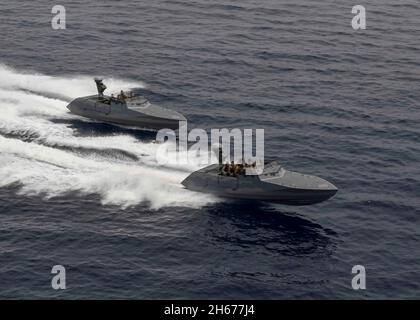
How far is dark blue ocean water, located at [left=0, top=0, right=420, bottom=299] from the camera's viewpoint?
204 feet

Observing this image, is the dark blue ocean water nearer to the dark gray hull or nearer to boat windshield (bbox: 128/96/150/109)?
the dark gray hull

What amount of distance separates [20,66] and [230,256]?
2158 inches

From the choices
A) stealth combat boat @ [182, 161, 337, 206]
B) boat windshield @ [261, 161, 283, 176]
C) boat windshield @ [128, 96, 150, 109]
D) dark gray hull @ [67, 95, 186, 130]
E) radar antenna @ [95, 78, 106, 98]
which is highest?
radar antenna @ [95, 78, 106, 98]

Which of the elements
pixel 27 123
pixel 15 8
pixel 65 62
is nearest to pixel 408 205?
pixel 27 123

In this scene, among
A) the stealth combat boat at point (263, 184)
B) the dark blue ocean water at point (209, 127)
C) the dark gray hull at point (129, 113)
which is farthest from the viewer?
→ the dark gray hull at point (129, 113)

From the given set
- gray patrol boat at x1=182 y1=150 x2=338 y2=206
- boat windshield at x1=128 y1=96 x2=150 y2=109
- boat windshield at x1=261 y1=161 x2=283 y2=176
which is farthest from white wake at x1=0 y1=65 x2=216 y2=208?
boat windshield at x1=261 y1=161 x2=283 y2=176

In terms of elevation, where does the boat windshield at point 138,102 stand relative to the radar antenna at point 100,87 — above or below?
below

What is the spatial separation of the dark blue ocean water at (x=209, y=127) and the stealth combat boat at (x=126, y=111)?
7.62ft

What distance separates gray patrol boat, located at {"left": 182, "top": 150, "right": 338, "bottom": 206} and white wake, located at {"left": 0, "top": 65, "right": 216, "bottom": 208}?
1.68m

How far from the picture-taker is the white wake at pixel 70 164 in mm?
73312

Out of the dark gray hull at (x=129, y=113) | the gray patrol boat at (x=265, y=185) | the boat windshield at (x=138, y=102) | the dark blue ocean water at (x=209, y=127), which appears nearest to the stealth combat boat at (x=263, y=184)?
the gray patrol boat at (x=265, y=185)

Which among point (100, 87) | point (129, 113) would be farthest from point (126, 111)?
point (100, 87)

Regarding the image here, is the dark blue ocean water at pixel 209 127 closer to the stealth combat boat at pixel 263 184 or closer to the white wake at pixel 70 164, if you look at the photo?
the white wake at pixel 70 164
